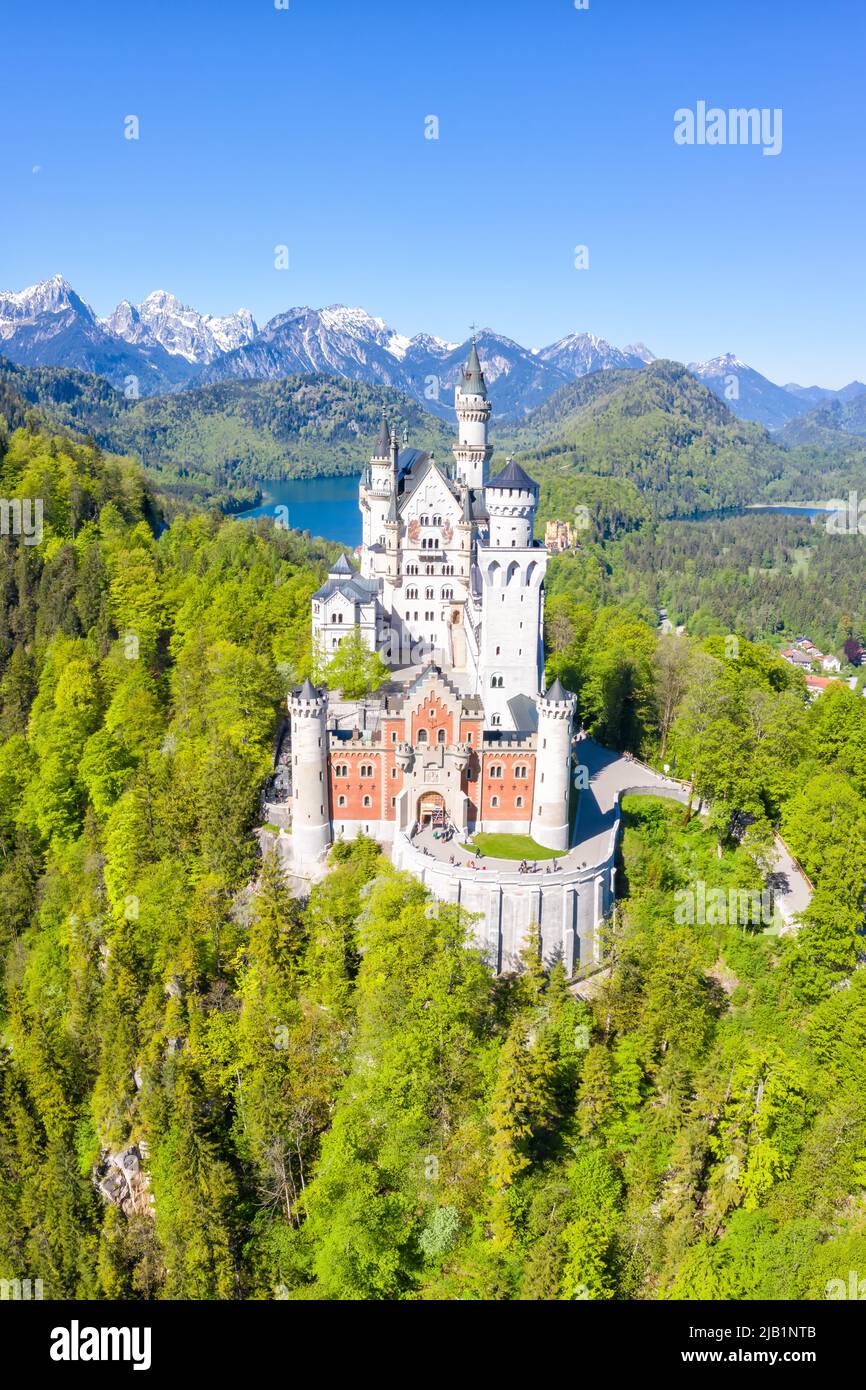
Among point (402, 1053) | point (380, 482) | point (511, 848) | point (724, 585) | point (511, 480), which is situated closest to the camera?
point (402, 1053)

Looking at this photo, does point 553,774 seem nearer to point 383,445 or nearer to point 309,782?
point 309,782

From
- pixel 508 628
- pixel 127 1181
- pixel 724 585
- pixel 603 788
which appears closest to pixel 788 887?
pixel 603 788

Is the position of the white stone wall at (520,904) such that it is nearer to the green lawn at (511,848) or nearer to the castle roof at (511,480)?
the green lawn at (511,848)

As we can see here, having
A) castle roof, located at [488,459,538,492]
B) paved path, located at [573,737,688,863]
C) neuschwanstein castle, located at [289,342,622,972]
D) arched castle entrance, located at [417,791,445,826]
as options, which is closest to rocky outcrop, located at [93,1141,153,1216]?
neuschwanstein castle, located at [289,342,622,972]

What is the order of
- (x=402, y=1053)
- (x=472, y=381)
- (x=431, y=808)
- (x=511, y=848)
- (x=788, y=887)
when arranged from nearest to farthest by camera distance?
1. (x=402, y=1053)
2. (x=511, y=848)
3. (x=431, y=808)
4. (x=788, y=887)
5. (x=472, y=381)

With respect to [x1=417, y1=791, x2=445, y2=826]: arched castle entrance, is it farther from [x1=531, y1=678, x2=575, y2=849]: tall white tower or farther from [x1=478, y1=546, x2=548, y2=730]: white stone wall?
[x1=478, y1=546, x2=548, y2=730]: white stone wall

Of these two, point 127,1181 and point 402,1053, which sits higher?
point 402,1053
